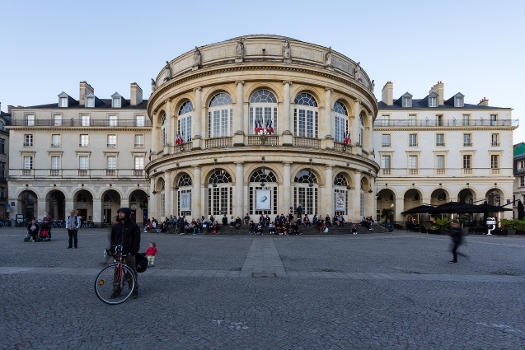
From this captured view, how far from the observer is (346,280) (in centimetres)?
804

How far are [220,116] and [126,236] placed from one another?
2195 centimetres

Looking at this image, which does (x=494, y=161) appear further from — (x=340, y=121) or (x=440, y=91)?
(x=340, y=121)

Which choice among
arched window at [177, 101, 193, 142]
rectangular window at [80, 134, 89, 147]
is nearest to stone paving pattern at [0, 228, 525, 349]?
arched window at [177, 101, 193, 142]

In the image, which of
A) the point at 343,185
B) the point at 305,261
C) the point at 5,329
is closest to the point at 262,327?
the point at 5,329

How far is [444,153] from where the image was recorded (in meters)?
45.5

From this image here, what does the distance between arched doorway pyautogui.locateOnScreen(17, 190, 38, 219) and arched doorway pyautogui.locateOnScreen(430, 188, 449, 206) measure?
5775cm

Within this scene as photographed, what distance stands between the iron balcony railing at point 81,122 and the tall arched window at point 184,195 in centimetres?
1956

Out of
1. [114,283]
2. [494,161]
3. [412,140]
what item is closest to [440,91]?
[412,140]

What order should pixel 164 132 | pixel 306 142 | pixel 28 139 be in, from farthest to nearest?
pixel 28 139
pixel 164 132
pixel 306 142

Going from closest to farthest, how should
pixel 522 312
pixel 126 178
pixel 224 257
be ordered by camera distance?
pixel 522 312, pixel 224 257, pixel 126 178

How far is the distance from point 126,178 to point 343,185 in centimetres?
3032

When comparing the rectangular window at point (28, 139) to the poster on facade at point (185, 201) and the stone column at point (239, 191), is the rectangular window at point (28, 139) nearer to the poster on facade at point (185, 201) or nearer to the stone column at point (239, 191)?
the poster on facade at point (185, 201)

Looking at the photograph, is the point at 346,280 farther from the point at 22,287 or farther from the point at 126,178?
Result: the point at 126,178

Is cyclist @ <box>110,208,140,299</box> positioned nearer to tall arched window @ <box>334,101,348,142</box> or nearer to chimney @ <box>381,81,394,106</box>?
tall arched window @ <box>334,101,348,142</box>
